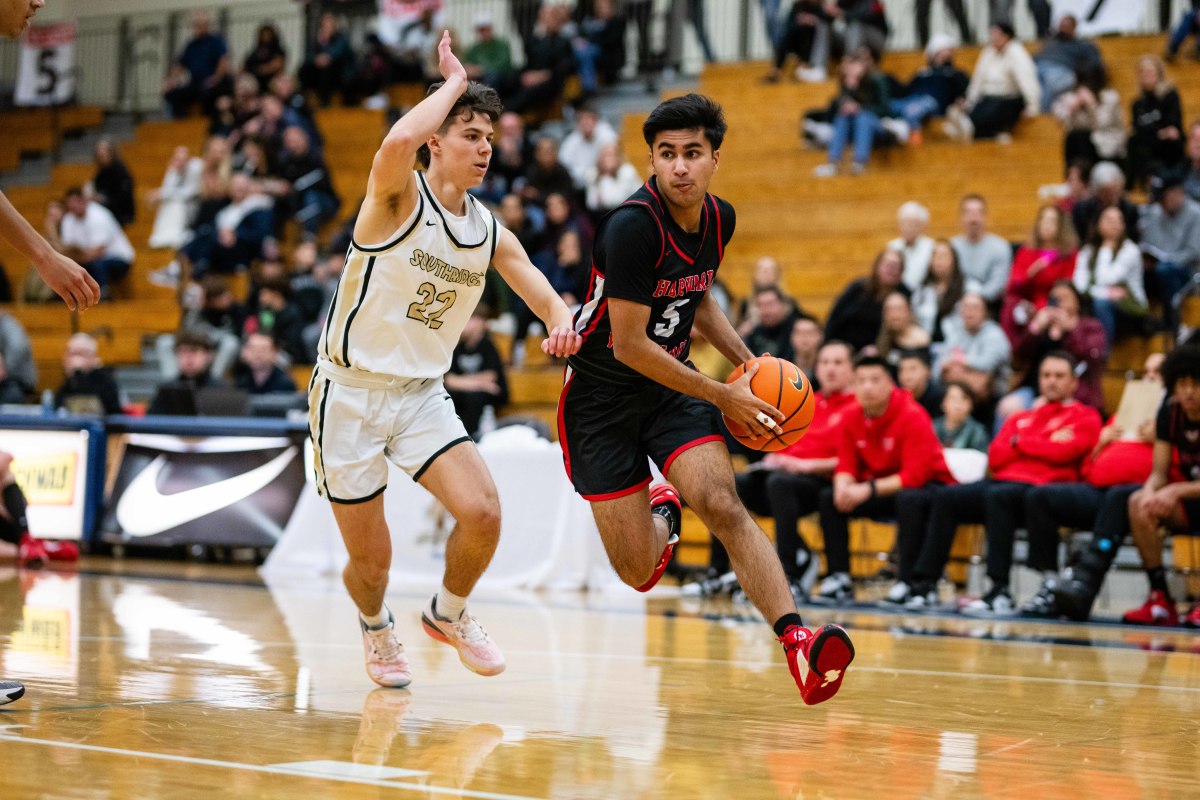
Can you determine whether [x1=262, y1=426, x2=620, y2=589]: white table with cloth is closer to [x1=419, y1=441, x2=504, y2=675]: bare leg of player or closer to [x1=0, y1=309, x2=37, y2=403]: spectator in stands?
[x1=0, y1=309, x2=37, y2=403]: spectator in stands

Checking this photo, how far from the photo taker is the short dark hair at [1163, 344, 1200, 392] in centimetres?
857

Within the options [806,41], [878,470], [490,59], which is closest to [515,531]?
[878,470]

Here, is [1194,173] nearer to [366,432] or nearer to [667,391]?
[667,391]

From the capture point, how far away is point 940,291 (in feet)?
39.3

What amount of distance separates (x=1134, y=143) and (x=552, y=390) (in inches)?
214

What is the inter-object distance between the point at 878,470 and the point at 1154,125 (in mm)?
5066

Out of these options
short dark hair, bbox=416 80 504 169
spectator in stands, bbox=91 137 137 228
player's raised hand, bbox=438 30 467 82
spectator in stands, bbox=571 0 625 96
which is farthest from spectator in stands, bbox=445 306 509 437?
spectator in stands, bbox=91 137 137 228

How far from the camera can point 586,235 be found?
1479 centimetres

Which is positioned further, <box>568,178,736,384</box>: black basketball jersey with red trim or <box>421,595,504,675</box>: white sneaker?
<box>421,595,504,675</box>: white sneaker

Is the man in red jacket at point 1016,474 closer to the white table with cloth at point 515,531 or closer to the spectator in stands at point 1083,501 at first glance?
the spectator in stands at point 1083,501

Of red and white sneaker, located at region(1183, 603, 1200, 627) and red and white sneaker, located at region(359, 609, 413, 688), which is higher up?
red and white sneaker, located at region(359, 609, 413, 688)

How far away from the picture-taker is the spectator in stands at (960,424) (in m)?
10.7

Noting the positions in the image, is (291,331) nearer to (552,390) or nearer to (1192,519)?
(552,390)

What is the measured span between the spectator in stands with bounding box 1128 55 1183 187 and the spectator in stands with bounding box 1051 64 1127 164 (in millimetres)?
192
